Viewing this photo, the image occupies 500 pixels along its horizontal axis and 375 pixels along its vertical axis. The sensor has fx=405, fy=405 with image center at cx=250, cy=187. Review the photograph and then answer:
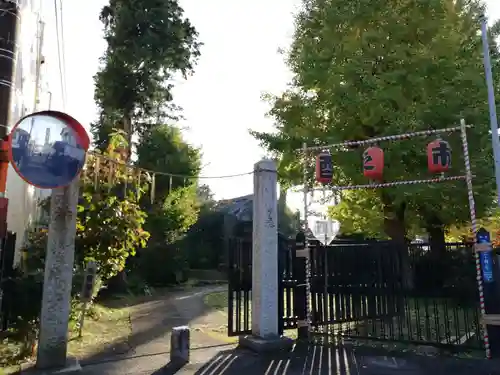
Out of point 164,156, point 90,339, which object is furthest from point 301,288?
point 164,156

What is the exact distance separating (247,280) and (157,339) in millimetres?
2470

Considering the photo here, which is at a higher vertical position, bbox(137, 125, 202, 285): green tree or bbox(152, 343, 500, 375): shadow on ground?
bbox(137, 125, 202, 285): green tree

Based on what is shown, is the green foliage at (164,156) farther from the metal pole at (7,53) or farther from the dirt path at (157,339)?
the metal pole at (7,53)

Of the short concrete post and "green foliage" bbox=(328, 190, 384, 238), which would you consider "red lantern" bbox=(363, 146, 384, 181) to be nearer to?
the short concrete post

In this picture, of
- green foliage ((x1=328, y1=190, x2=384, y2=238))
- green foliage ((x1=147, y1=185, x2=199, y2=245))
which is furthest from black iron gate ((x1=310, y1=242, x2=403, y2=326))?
green foliage ((x1=147, y1=185, x2=199, y2=245))

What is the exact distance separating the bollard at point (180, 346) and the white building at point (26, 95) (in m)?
7.26

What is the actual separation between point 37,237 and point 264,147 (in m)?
9.01

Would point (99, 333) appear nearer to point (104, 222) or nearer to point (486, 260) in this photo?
point (104, 222)

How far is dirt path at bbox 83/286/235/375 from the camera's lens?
22.0 ft

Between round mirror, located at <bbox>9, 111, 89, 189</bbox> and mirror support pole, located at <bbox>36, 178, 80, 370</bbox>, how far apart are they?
50cm

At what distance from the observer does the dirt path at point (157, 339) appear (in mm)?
6691

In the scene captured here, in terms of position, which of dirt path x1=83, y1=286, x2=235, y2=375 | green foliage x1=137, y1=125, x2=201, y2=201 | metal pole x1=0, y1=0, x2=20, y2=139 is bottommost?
dirt path x1=83, y1=286, x2=235, y2=375

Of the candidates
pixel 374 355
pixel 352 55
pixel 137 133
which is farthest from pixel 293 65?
pixel 374 355

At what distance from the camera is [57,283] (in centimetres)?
619
